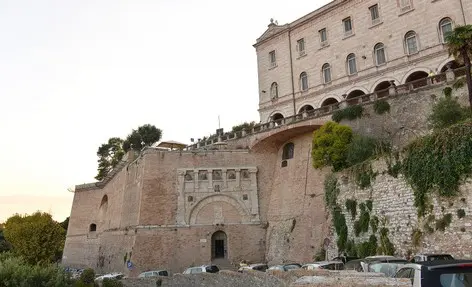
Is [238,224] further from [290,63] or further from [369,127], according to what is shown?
[290,63]

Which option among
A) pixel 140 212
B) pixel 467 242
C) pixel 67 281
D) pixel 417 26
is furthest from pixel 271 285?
pixel 417 26

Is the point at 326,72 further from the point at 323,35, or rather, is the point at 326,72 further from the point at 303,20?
the point at 303,20

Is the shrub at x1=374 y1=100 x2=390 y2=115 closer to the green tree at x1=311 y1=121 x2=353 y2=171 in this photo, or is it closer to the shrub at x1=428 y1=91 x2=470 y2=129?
the green tree at x1=311 y1=121 x2=353 y2=171

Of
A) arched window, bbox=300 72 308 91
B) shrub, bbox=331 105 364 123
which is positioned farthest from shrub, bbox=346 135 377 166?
arched window, bbox=300 72 308 91

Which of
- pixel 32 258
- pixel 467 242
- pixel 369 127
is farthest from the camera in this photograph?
pixel 32 258

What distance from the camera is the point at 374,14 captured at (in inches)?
1275

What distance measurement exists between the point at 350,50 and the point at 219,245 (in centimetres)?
1908

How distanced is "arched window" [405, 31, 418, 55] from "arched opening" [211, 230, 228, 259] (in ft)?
64.3

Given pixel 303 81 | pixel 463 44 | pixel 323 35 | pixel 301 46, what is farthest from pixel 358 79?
pixel 463 44

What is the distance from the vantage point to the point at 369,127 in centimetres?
2722

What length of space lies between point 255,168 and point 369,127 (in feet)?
31.7

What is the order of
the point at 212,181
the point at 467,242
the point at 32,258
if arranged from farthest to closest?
the point at 32,258 < the point at 212,181 < the point at 467,242

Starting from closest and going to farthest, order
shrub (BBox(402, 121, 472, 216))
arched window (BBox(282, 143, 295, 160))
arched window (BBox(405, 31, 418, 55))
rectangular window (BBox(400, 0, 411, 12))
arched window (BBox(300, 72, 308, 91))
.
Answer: shrub (BBox(402, 121, 472, 216))
arched window (BBox(405, 31, 418, 55))
rectangular window (BBox(400, 0, 411, 12))
arched window (BBox(282, 143, 295, 160))
arched window (BBox(300, 72, 308, 91))

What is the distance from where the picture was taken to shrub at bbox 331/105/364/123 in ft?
91.5
